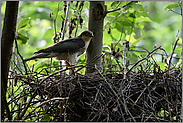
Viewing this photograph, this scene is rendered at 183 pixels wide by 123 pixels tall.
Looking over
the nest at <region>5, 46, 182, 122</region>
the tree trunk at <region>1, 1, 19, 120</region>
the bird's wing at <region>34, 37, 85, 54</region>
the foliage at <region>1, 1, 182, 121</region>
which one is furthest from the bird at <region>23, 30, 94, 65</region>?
the tree trunk at <region>1, 1, 19, 120</region>

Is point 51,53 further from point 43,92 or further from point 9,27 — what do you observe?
point 9,27

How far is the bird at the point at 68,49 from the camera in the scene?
7.42 feet

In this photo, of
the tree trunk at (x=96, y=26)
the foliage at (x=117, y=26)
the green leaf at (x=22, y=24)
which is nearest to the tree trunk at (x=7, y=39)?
the foliage at (x=117, y=26)

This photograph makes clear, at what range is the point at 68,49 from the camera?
2369mm

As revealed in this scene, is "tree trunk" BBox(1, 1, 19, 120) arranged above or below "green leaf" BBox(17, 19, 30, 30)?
below

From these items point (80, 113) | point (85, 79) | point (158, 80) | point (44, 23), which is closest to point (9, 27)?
point (85, 79)

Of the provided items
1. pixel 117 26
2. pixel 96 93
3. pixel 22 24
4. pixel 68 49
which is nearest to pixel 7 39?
pixel 22 24

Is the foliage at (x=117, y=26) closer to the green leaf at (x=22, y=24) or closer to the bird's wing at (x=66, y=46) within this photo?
the green leaf at (x=22, y=24)

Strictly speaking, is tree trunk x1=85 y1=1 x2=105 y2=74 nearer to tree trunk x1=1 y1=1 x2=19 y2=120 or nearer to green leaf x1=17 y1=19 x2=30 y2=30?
green leaf x1=17 y1=19 x2=30 y2=30

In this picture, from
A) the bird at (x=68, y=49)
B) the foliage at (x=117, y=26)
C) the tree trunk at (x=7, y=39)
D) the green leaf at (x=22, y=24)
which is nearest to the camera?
the tree trunk at (x=7, y=39)

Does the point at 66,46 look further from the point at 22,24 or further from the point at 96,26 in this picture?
the point at 22,24

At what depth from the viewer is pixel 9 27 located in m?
0.83

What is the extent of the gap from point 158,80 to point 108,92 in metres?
0.53

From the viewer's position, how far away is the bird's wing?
7.50ft
